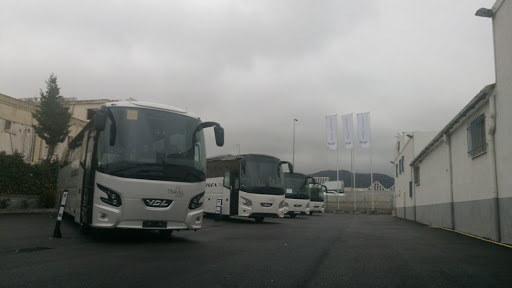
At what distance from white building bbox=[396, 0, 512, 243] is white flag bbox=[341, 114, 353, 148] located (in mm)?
29261

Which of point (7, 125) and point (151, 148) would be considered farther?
point (7, 125)

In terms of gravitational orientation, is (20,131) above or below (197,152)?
above

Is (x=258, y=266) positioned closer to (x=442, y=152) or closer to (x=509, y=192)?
(x=509, y=192)

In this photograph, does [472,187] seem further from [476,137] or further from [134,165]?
[134,165]

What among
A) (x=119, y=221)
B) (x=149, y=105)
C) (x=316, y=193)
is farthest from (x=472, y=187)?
(x=316, y=193)

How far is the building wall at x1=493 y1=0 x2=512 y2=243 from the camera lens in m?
Answer: 10.6

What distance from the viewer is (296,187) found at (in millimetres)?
32469

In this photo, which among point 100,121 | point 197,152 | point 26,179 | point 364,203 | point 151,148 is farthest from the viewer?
point 364,203

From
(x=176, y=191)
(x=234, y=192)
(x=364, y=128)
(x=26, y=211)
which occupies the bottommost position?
(x=26, y=211)

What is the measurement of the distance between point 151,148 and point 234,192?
36.8 ft

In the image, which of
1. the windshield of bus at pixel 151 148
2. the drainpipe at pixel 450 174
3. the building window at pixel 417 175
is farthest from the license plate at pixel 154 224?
the building window at pixel 417 175

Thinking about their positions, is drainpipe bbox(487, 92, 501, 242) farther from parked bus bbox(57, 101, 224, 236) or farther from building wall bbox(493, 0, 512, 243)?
parked bus bbox(57, 101, 224, 236)

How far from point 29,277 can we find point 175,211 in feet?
14.5

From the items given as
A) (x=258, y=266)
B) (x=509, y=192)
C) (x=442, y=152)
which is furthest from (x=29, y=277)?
(x=442, y=152)
